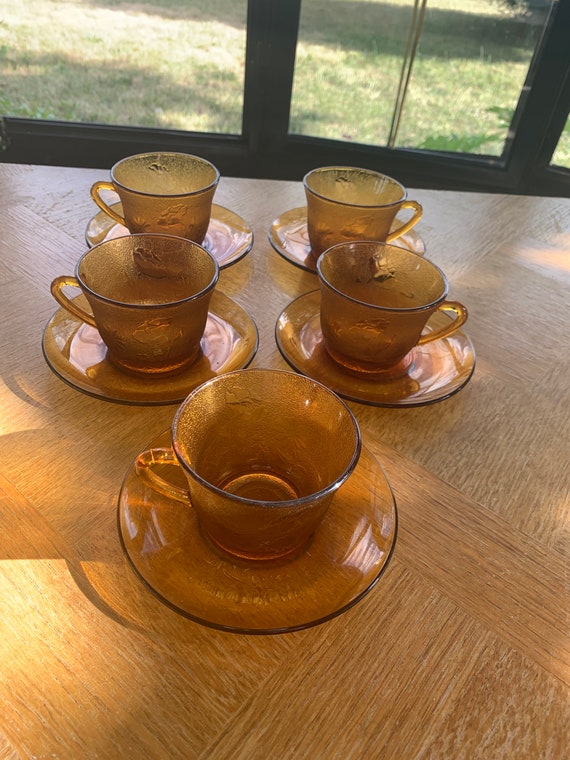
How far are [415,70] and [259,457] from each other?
A: 4.36ft

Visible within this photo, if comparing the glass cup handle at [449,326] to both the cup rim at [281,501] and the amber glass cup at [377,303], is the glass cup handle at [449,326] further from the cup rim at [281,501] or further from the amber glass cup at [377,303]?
the cup rim at [281,501]

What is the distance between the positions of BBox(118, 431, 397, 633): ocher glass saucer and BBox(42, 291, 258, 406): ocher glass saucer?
0.30 feet

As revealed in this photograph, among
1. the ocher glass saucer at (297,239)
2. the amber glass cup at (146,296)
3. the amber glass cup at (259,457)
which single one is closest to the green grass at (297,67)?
the ocher glass saucer at (297,239)

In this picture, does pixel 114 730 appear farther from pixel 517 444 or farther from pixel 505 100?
pixel 505 100

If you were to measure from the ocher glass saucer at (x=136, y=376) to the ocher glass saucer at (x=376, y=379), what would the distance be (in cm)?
4

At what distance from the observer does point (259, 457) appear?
17.8 inches

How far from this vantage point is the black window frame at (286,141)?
1.36m

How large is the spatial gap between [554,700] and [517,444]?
21 centimetres

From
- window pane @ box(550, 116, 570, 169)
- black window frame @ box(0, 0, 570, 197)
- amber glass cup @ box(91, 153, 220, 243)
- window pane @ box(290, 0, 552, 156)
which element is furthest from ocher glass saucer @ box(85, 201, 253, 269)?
window pane @ box(550, 116, 570, 169)

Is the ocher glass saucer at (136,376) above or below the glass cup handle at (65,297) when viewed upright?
below

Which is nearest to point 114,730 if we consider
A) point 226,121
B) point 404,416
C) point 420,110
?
point 404,416

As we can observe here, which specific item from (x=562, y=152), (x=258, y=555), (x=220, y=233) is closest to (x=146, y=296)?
(x=220, y=233)

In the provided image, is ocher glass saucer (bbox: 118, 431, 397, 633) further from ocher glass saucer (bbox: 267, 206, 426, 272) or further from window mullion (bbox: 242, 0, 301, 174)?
window mullion (bbox: 242, 0, 301, 174)

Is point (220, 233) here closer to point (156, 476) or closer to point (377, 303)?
point (377, 303)
